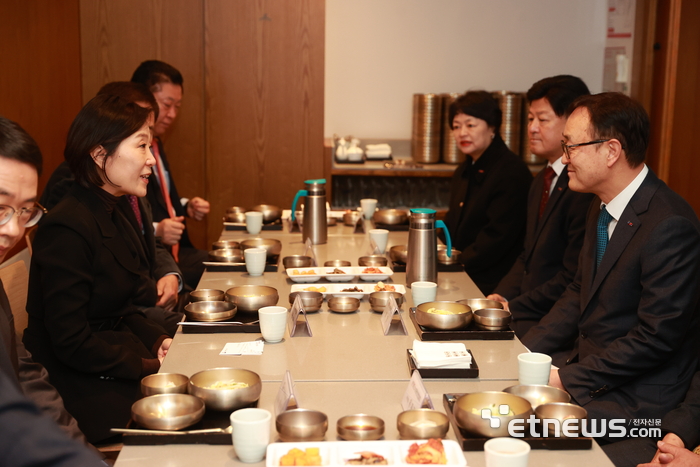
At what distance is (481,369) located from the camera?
1.79 metres

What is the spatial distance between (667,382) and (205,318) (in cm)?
136

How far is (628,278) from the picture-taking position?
2121 mm

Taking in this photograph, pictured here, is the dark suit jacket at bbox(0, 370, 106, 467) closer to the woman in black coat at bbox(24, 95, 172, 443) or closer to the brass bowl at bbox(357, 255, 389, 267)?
the woman in black coat at bbox(24, 95, 172, 443)

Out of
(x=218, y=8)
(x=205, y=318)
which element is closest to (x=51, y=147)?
(x=218, y=8)

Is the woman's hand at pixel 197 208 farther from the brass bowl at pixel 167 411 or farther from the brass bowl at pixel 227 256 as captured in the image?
the brass bowl at pixel 167 411

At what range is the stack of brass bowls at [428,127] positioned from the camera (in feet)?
16.1

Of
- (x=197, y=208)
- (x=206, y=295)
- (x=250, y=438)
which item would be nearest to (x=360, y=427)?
(x=250, y=438)

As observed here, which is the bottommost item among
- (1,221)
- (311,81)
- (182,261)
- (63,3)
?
(182,261)

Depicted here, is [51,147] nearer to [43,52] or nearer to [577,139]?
[43,52]

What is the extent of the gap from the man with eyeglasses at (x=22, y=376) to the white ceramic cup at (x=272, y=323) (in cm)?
53

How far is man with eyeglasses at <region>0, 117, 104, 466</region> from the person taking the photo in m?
0.87

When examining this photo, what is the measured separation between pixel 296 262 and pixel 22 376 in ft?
4.07

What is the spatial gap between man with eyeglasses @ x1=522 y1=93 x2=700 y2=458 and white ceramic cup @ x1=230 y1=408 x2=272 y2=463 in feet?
3.05

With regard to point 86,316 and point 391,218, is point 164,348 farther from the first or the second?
point 391,218
